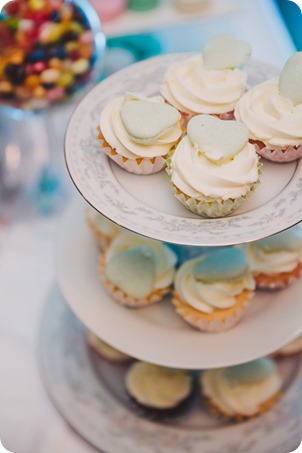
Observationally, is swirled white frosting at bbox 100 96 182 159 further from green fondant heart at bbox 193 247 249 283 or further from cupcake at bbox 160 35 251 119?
green fondant heart at bbox 193 247 249 283

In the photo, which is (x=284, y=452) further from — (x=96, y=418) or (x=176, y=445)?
(x=96, y=418)

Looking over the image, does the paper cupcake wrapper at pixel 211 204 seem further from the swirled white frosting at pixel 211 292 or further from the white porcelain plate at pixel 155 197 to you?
the swirled white frosting at pixel 211 292

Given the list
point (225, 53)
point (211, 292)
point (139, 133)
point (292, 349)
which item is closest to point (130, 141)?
point (139, 133)

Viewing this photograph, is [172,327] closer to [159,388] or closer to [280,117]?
[159,388]

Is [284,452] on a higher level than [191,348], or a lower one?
lower

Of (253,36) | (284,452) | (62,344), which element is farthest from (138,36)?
(284,452)

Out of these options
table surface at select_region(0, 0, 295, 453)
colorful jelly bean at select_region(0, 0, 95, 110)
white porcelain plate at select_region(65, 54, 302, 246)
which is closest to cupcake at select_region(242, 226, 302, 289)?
white porcelain plate at select_region(65, 54, 302, 246)
